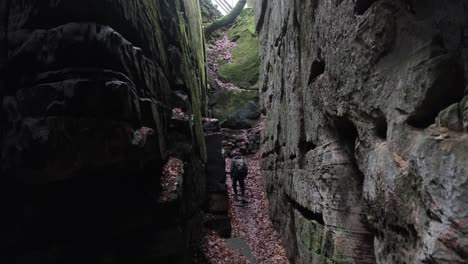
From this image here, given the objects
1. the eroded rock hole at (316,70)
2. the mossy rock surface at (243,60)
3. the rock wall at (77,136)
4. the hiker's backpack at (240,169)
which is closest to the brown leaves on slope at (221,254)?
the rock wall at (77,136)

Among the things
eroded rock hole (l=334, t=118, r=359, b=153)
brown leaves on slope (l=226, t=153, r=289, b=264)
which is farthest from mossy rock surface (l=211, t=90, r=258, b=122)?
eroded rock hole (l=334, t=118, r=359, b=153)

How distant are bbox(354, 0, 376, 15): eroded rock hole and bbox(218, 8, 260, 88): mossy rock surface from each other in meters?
18.0

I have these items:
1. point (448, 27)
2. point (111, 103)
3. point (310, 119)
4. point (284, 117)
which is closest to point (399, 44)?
point (448, 27)

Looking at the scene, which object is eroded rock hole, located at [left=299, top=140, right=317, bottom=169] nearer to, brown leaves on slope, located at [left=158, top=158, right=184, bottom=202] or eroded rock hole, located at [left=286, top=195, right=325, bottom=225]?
eroded rock hole, located at [left=286, top=195, right=325, bottom=225]

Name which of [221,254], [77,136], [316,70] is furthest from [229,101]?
[77,136]

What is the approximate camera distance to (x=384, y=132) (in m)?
3.18

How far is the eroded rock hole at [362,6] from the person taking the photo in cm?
331

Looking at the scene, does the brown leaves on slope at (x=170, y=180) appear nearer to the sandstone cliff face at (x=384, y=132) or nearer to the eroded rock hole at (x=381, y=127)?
the sandstone cliff face at (x=384, y=132)

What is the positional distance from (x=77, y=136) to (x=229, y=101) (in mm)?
16194

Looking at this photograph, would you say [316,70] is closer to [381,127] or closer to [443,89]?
[381,127]

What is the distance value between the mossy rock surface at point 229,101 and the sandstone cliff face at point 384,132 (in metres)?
13.4

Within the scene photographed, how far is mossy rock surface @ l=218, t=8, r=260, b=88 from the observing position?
21938 mm

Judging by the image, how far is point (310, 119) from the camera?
18.3ft

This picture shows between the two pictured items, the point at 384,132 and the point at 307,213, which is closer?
the point at 384,132
